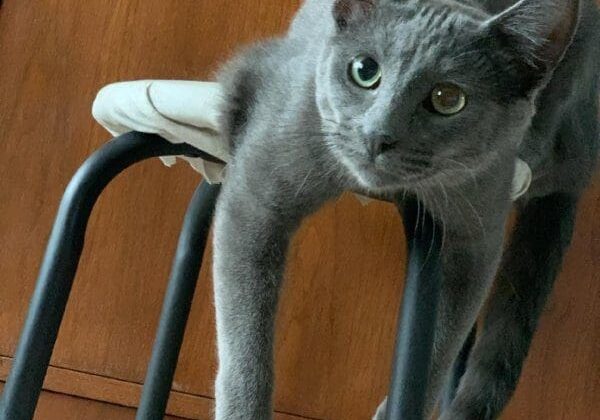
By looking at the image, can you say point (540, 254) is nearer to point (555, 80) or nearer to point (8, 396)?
point (555, 80)

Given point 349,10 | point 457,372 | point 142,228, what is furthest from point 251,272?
point 142,228

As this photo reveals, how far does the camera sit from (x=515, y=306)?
38.8 inches

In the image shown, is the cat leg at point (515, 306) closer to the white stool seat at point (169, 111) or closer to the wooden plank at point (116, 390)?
the white stool seat at point (169, 111)

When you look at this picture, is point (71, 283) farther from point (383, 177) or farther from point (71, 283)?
point (383, 177)

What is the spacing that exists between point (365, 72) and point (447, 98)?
0.09m

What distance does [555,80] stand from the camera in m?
0.96

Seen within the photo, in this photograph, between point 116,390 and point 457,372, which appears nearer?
point 457,372

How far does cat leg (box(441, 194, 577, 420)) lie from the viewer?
90 centimetres

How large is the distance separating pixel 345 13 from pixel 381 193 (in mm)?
184

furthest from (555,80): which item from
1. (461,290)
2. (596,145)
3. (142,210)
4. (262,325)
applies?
(142,210)

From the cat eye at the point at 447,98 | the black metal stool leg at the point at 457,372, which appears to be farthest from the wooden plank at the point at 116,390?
the cat eye at the point at 447,98

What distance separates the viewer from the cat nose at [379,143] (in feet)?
2.18

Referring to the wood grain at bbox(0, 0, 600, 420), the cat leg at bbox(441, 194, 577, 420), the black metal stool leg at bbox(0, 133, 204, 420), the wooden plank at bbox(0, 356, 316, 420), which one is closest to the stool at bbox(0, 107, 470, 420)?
the black metal stool leg at bbox(0, 133, 204, 420)

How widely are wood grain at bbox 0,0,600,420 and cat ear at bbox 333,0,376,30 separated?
621 mm
